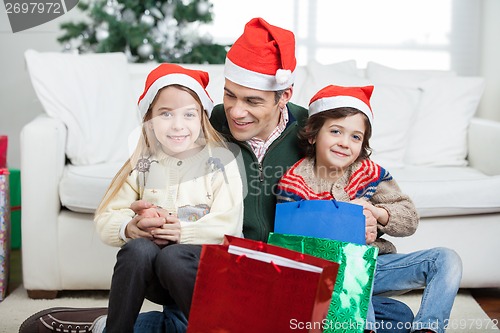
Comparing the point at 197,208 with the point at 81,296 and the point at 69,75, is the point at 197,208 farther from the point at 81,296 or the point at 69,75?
the point at 69,75

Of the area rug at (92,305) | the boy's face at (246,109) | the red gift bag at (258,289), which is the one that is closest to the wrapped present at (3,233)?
the area rug at (92,305)

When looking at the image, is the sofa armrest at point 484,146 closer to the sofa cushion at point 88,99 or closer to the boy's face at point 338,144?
the boy's face at point 338,144

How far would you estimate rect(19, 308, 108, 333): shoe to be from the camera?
192 cm

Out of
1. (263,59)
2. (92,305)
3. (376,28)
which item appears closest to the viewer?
(263,59)

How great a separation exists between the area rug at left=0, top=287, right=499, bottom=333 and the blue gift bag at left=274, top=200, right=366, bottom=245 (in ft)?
2.46

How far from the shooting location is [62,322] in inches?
76.2

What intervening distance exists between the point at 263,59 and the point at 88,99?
3.87 feet

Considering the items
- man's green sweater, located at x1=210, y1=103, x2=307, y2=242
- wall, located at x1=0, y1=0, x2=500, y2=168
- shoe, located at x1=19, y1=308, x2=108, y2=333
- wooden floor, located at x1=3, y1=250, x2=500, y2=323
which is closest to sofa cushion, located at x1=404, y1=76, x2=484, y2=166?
wooden floor, located at x1=3, y1=250, x2=500, y2=323

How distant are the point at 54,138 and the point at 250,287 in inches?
51.1

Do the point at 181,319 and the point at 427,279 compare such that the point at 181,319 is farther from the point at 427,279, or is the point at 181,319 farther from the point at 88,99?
the point at 88,99

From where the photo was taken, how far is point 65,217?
8.17 ft

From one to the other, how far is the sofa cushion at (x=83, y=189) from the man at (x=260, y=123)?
69 cm

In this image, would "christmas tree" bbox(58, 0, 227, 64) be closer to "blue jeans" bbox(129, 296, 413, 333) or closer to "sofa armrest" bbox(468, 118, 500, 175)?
"sofa armrest" bbox(468, 118, 500, 175)

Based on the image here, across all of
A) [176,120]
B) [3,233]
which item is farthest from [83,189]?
[176,120]
